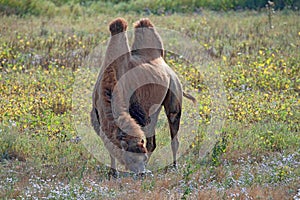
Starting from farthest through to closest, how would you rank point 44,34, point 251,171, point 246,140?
point 44,34, point 246,140, point 251,171

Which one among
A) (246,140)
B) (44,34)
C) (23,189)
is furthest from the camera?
(44,34)

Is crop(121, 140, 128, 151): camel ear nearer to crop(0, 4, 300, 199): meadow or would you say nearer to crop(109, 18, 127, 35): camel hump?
crop(0, 4, 300, 199): meadow

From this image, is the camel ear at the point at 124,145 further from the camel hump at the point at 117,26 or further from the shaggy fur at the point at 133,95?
the camel hump at the point at 117,26

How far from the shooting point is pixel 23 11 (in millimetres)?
17156

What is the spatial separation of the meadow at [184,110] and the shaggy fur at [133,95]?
50cm


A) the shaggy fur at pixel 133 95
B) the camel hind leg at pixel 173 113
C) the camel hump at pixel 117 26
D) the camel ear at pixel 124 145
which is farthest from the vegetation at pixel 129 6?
the camel ear at pixel 124 145

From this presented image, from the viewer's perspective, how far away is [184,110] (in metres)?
10.3

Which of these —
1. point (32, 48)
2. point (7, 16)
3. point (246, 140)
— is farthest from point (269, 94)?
point (7, 16)

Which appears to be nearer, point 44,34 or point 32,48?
point 32,48

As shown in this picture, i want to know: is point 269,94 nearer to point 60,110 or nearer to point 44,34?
point 60,110

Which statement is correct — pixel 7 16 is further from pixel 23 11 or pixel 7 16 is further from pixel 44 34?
pixel 44 34

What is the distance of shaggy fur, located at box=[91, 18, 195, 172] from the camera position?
610 cm

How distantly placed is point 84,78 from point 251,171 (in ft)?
17.6

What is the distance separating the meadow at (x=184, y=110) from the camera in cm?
680
